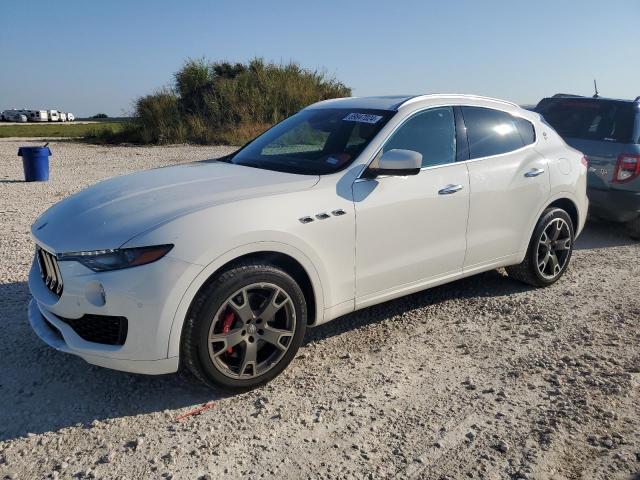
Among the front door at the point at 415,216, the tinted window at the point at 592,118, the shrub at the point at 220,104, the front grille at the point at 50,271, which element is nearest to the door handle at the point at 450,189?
the front door at the point at 415,216

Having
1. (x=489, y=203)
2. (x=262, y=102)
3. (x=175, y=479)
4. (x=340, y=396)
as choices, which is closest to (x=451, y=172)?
(x=489, y=203)

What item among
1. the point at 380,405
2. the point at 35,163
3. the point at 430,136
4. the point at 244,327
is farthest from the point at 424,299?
the point at 35,163

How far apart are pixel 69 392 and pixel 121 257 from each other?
1.02 meters

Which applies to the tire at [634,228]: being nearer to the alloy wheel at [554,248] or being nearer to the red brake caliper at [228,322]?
the alloy wheel at [554,248]

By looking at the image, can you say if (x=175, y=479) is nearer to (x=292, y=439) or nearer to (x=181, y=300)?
(x=292, y=439)

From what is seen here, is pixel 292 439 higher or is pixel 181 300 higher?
pixel 181 300

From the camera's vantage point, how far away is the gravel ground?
9.09 feet

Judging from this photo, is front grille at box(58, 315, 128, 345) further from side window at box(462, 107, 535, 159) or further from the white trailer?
the white trailer

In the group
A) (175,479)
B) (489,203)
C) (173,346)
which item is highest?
(489,203)

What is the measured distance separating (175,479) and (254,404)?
74 cm

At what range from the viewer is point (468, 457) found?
281cm

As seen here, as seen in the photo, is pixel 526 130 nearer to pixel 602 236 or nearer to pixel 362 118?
pixel 362 118

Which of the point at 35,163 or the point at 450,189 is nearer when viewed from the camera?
the point at 450,189

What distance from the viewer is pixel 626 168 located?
6711 mm
